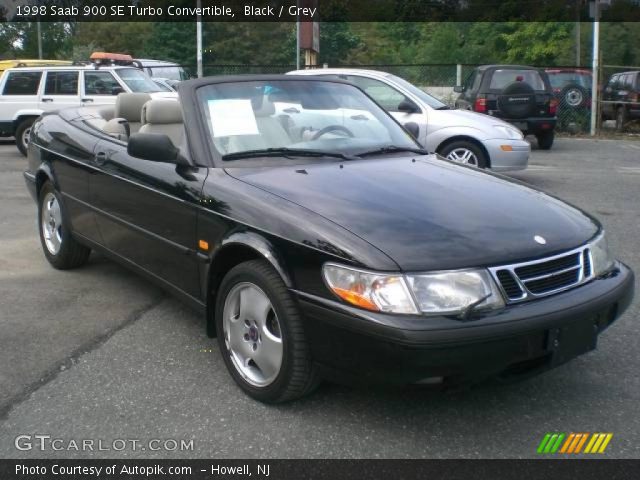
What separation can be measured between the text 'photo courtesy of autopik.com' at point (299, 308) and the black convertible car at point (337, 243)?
0.04 feet

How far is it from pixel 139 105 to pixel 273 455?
373cm

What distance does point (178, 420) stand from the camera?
131 inches

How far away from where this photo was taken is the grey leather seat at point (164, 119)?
173 inches

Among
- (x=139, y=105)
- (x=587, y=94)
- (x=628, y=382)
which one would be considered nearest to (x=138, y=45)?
(x=587, y=94)

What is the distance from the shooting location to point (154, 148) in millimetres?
3951

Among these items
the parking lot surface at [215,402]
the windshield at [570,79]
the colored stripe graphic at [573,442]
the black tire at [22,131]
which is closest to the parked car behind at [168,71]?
the black tire at [22,131]

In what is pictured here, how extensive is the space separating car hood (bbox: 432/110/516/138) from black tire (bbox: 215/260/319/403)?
22.0 feet

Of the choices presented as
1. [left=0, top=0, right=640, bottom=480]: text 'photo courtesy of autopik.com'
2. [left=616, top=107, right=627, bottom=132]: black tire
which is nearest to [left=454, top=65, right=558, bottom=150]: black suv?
[left=616, top=107, right=627, bottom=132]: black tire

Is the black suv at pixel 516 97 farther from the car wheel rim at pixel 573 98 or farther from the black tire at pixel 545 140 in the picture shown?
the car wheel rim at pixel 573 98

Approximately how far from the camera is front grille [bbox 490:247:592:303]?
298 cm

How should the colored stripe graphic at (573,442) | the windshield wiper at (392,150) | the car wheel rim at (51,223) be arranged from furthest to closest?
the car wheel rim at (51,223) < the windshield wiper at (392,150) < the colored stripe graphic at (573,442)

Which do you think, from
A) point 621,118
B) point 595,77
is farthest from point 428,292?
point 621,118

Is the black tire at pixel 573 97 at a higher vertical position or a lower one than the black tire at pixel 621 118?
higher

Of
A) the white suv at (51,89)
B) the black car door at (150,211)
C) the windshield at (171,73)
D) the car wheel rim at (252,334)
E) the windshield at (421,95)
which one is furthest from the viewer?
the windshield at (171,73)
